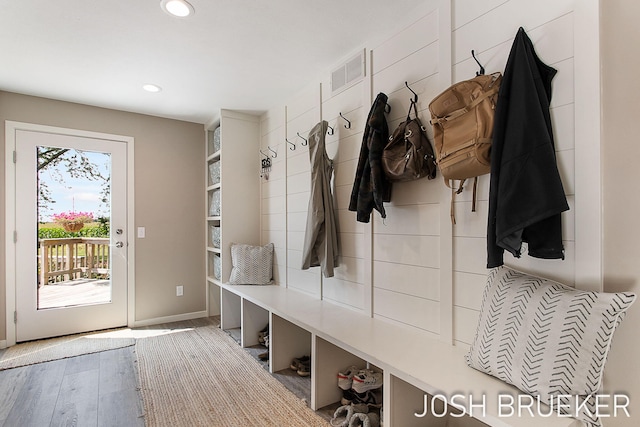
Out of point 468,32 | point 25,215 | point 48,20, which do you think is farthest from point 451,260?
point 25,215

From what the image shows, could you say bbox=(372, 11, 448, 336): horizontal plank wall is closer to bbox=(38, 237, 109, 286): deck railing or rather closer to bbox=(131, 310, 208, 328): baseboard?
bbox=(131, 310, 208, 328): baseboard

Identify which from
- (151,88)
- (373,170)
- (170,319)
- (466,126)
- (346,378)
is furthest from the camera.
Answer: (170,319)

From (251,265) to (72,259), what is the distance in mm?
1740

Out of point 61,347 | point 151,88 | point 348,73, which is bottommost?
point 61,347

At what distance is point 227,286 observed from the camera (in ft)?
10.8

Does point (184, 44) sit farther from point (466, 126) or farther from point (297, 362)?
point (297, 362)

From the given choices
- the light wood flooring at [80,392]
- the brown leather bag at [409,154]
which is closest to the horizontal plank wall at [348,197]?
the brown leather bag at [409,154]

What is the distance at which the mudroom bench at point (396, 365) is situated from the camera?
1190mm

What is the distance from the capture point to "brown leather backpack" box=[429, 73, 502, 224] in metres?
1.39

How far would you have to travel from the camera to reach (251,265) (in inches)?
129

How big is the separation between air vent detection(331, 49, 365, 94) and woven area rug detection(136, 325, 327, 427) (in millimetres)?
2140

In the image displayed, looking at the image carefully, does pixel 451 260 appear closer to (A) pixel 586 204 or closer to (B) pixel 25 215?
(A) pixel 586 204

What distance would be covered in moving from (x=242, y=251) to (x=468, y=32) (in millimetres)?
2574

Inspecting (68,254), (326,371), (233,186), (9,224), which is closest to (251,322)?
(326,371)
